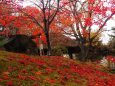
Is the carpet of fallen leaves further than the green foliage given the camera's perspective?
No

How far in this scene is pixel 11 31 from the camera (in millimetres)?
55125

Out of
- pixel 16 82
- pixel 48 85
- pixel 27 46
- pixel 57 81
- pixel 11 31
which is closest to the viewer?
pixel 16 82

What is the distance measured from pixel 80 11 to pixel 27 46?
31.0ft

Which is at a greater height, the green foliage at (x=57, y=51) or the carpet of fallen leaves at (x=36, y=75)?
the green foliage at (x=57, y=51)

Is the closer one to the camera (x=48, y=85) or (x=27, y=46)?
(x=48, y=85)

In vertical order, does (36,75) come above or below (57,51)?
below

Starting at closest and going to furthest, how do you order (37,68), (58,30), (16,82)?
(16,82), (37,68), (58,30)

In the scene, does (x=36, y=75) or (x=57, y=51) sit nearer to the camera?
(x=36, y=75)

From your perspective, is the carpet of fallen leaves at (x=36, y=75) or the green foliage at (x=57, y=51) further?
the green foliage at (x=57, y=51)

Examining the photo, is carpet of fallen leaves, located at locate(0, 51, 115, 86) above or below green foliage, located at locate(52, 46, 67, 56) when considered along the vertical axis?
below

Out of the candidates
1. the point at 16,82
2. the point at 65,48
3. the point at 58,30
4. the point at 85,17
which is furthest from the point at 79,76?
the point at 65,48

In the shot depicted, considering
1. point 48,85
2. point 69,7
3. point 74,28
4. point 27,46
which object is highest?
point 69,7

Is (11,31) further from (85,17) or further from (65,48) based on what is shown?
(85,17)

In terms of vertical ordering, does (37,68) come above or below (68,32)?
below
